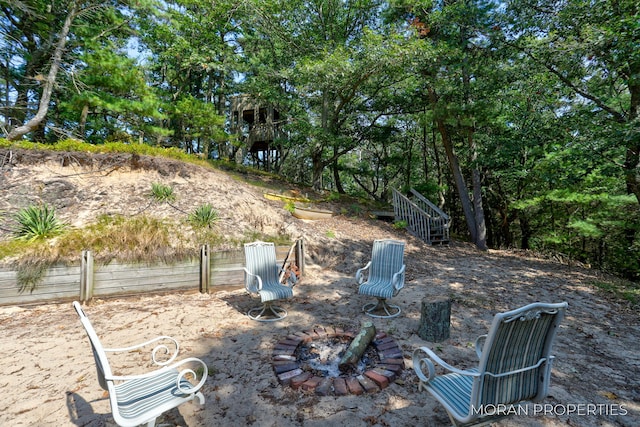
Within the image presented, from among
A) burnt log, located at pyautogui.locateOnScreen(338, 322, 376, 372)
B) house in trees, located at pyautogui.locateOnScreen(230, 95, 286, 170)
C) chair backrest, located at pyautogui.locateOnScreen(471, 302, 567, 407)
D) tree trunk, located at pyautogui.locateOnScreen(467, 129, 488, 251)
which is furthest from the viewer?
house in trees, located at pyautogui.locateOnScreen(230, 95, 286, 170)

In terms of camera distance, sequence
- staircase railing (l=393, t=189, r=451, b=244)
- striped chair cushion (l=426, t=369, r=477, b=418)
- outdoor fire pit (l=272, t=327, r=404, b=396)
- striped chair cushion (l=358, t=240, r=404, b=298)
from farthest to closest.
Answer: staircase railing (l=393, t=189, r=451, b=244), striped chair cushion (l=358, t=240, r=404, b=298), outdoor fire pit (l=272, t=327, r=404, b=396), striped chair cushion (l=426, t=369, r=477, b=418)

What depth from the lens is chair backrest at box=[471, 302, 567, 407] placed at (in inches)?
61.1

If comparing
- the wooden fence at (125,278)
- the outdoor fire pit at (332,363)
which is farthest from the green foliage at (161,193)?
the outdoor fire pit at (332,363)

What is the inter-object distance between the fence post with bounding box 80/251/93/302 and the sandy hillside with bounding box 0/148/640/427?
0.56 ft

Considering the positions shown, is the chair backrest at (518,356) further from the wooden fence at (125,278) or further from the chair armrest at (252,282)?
the wooden fence at (125,278)

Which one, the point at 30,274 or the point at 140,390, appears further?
the point at 30,274

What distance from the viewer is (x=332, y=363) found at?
2.88 meters

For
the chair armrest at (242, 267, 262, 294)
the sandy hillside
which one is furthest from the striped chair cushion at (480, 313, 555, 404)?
the chair armrest at (242, 267, 262, 294)

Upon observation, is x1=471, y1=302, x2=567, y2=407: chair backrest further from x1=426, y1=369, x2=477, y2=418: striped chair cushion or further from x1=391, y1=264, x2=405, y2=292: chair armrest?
x1=391, y1=264, x2=405, y2=292: chair armrest

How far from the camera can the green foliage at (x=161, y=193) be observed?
5973 mm

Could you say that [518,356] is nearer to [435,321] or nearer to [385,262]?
[435,321]

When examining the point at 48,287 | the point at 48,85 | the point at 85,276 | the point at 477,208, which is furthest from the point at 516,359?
the point at 48,85

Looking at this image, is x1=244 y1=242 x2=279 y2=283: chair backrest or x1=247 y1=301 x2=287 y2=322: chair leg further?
x1=244 y1=242 x2=279 y2=283: chair backrest

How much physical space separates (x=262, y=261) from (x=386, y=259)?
6.83 feet
